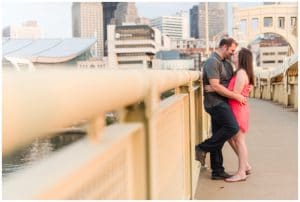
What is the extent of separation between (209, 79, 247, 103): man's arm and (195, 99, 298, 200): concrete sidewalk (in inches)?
38.1

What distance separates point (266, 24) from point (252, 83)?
6479 cm

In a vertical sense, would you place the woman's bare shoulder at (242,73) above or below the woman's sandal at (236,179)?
above

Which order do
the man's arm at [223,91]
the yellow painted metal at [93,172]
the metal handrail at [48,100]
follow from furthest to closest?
the man's arm at [223,91] → the yellow painted metal at [93,172] → the metal handrail at [48,100]

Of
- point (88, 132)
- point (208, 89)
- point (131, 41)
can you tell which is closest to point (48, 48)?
point (131, 41)

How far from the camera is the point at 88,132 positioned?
1501 millimetres

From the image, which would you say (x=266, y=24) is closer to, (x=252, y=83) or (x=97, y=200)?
(x=252, y=83)

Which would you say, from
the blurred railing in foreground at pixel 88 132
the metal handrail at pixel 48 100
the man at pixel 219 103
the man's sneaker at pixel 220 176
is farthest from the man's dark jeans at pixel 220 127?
the metal handrail at pixel 48 100

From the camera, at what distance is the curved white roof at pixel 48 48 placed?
254ft

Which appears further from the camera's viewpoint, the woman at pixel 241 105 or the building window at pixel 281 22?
the building window at pixel 281 22

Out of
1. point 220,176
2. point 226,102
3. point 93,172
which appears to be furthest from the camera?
point 220,176

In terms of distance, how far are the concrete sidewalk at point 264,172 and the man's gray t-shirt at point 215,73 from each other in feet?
3.03

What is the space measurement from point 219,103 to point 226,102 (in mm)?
107

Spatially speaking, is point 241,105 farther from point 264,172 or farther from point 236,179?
point 264,172

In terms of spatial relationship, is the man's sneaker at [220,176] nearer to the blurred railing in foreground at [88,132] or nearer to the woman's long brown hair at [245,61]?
the woman's long brown hair at [245,61]
